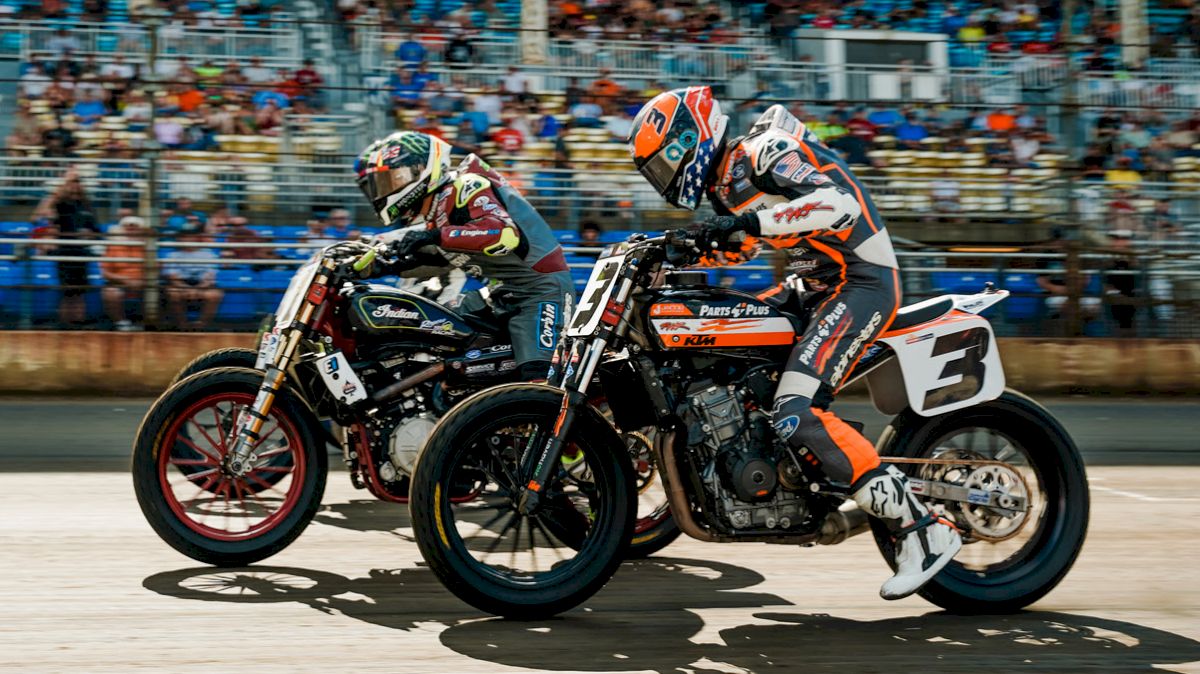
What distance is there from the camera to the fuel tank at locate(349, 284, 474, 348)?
6230mm

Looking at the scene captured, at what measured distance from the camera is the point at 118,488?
7.53 metres

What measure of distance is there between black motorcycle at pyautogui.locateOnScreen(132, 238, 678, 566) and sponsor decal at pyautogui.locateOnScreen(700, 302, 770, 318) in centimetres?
69

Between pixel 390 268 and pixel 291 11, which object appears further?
pixel 291 11

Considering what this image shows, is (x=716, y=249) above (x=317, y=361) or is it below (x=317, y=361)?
above

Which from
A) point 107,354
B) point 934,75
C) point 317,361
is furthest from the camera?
point 934,75

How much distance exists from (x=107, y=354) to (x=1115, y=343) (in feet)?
29.1

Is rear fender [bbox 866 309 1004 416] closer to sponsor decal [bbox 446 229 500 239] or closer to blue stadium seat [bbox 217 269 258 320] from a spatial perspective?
sponsor decal [bbox 446 229 500 239]

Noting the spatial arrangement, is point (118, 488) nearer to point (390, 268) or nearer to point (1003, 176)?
point (390, 268)

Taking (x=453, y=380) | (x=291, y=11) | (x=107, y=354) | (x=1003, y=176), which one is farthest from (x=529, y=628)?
(x=291, y=11)

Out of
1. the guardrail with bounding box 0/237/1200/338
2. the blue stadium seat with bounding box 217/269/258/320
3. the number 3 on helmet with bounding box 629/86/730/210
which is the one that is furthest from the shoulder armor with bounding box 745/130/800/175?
the blue stadium seat with bounding box 217/269/258/320

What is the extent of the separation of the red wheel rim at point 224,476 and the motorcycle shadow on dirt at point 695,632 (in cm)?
23

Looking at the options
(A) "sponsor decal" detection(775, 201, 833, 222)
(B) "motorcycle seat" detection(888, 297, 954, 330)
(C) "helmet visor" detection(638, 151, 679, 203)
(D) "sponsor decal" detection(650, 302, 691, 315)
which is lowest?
(B) "motorcycle seat" detection(888, 297, 954, 330)

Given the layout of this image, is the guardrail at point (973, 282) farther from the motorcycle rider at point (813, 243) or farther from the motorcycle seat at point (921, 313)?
the motorcycle rider at point (813, 243)

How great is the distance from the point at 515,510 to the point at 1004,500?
1791 millimetres
